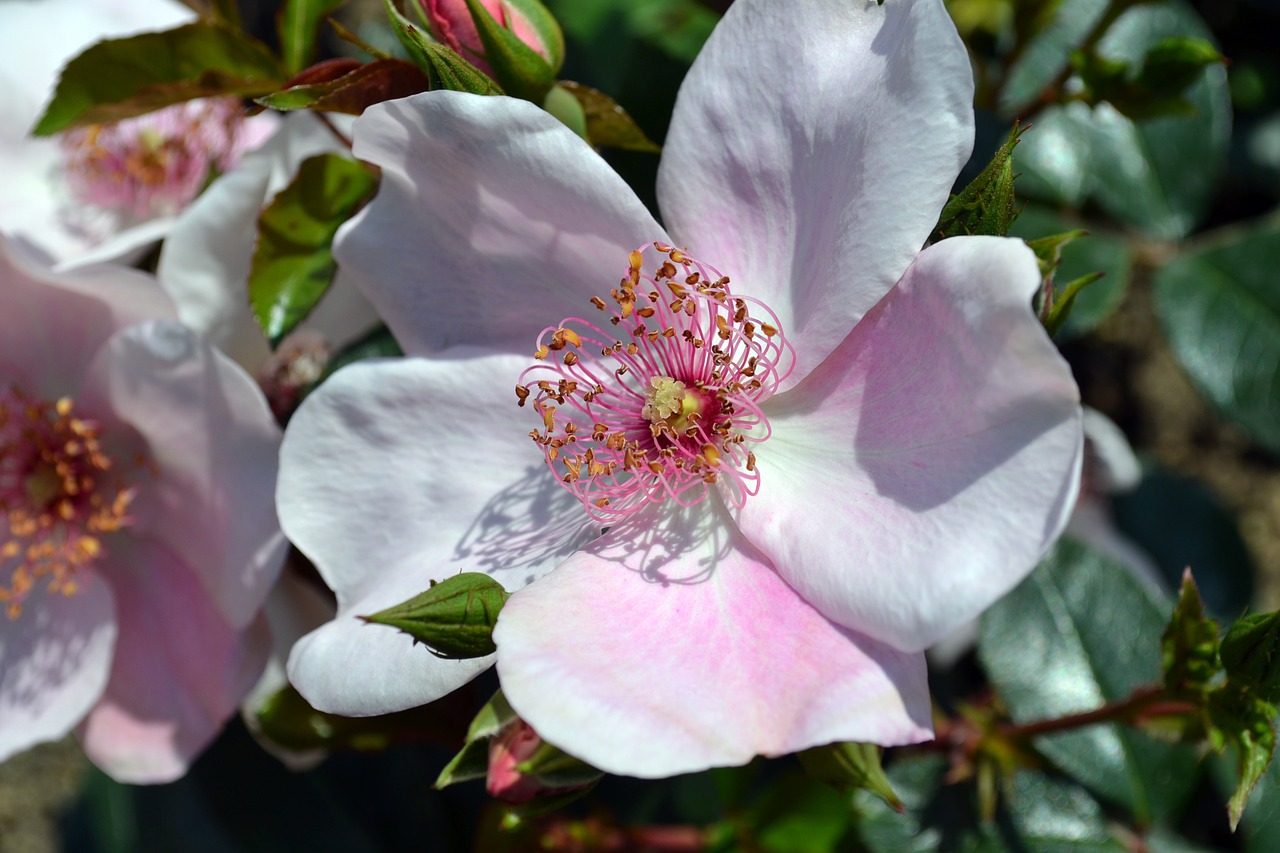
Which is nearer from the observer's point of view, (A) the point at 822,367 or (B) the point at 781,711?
(B) the point at 781,711

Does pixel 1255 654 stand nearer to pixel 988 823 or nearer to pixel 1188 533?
pixel 988 823

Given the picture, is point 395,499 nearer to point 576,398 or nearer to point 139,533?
point 576,398

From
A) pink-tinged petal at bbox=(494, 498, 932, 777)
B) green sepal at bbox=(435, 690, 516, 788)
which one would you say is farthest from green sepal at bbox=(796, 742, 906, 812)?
green sepal at bbox=(435, 690, 516, 788)

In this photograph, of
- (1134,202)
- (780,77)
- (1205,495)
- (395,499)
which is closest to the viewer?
(780,77)

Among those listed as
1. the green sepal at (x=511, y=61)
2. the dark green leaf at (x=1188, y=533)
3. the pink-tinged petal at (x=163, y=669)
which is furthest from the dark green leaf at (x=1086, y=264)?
the pink-tinged petal at (x=163, y=669)

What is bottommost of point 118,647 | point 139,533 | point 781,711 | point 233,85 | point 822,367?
point 118,647

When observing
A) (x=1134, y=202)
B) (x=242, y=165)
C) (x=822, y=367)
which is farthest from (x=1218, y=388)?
(x=242, y=165)
